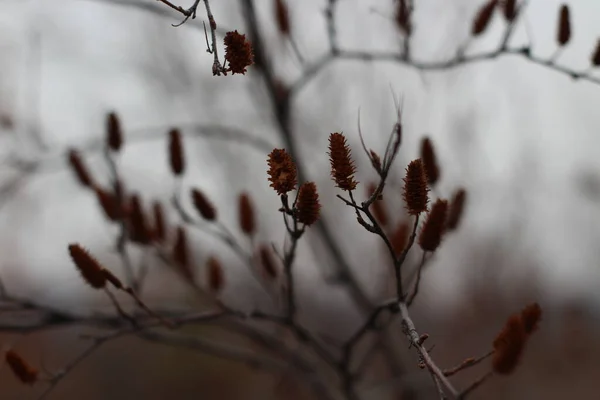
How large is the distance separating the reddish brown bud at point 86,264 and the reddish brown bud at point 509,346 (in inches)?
20.7

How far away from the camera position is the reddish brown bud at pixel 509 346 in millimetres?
724

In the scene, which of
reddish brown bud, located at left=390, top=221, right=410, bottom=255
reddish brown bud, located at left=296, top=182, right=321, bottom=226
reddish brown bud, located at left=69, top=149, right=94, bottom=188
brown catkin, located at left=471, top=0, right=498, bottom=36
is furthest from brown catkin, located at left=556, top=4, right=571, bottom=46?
reddish brown bud, located at left=69, top=149, right=94, bottom=188

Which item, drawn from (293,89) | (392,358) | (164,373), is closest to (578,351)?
(392,358)

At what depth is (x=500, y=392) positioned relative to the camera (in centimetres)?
290

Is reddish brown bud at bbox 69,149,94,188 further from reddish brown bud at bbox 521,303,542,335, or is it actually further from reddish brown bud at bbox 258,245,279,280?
reddish brown bud at bbox 521,303,542,335

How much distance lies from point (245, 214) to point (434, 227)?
51 centimetres

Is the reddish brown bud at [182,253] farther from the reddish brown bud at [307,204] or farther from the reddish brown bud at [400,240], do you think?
the reddish brown bud at [307,204]

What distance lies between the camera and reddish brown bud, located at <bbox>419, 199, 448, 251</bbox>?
2.50ft

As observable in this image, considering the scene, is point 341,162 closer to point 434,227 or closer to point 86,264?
point 434,227


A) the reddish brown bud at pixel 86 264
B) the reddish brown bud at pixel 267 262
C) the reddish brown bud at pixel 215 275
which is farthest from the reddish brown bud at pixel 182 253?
the reddish brown bud at pixel 86 264

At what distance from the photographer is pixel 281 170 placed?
57cm

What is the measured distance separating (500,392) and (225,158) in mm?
2113

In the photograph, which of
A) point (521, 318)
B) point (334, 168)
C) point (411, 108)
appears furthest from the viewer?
point (411, 108)

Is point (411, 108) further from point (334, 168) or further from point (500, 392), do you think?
point (334, 168)
